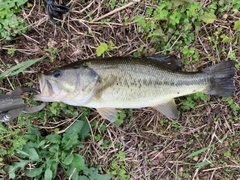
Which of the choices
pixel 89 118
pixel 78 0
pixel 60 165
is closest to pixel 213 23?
→ pixel 78 0

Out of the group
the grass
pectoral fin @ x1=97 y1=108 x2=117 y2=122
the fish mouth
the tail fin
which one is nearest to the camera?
the fish mouth

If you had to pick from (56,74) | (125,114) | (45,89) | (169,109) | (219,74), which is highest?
(56,74)

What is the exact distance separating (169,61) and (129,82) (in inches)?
21.5

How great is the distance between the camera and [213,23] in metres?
3.15

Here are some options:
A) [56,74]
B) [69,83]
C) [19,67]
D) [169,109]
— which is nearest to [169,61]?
[169,109]

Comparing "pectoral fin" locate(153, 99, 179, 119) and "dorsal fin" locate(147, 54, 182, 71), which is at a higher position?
"dorsal fin" locate(147, 54, 182, 71)

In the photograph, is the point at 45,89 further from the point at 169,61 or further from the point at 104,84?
the point at 169,61

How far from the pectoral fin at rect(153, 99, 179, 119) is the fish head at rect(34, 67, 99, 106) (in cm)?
78

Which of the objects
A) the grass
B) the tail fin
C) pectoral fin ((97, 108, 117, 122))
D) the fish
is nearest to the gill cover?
the fish

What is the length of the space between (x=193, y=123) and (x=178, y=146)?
1.09ft

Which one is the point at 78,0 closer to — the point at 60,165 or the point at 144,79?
the point at 144,79

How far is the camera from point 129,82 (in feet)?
8.81

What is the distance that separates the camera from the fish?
2.62m

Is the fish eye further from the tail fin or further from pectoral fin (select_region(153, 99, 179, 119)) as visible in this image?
the tail fin
